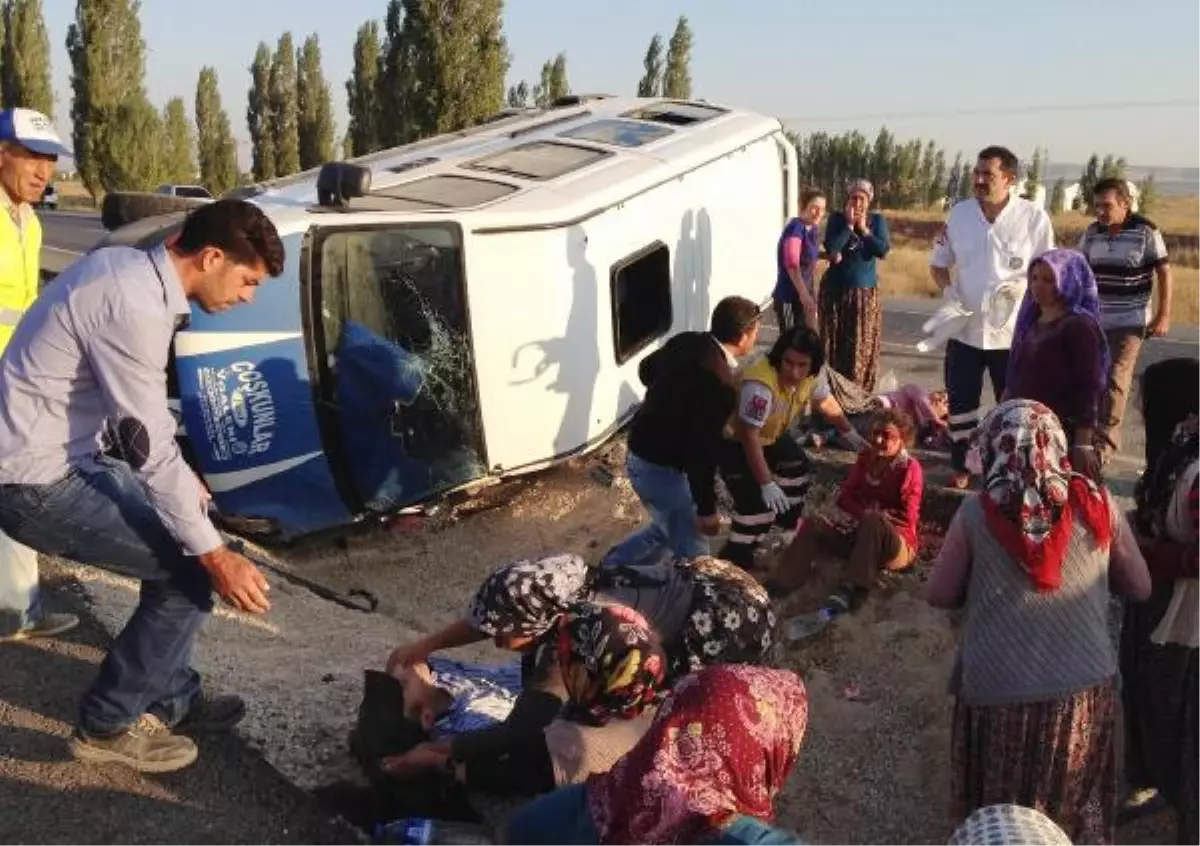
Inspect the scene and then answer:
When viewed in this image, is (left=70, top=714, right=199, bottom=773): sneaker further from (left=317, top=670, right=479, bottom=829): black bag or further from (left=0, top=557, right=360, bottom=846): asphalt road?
(left=317, top=670, right=479, bottom=829): black bag

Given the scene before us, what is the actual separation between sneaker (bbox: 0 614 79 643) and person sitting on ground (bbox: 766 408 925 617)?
3.34 m

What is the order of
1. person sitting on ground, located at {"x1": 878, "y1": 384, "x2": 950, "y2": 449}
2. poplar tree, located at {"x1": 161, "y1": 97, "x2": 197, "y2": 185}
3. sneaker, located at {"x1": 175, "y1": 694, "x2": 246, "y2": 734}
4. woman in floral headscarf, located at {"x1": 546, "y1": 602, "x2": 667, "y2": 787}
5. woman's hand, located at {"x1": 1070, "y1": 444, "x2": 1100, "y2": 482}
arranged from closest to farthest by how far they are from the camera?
woman in floral headscarf, located at {"x1": 546, "y1": 602, "x2": 667, "y2": 787}, sneaker, located at {"x1": 175, "y1": 694, "x2": 246, "y2": 734}, woman's hand, located at {"x1": 1070, "y1": 444, "x2": 1100, "y2": 482}, person sitting on ground, located at {"x1": 878, "y1": 384, "x2": 950, "y2": 449}, poplar tree, located at {"x1": 161, "y1": 97, "x2": 197, "y2": 185}

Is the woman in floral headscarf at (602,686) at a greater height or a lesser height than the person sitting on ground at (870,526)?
greater

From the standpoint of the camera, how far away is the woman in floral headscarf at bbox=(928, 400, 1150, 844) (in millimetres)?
3215

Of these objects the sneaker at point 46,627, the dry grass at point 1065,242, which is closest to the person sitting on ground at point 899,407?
the dry grass at point 1065,242

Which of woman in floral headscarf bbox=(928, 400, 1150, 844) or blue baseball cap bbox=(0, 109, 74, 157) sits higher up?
blue baseball cap bbox=(0, 109, 74, 157)

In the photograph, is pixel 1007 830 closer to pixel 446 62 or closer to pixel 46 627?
pixel 46 627

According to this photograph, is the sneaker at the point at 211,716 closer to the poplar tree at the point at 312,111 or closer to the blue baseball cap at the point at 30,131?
the blue baseball cap at the point at 30,131

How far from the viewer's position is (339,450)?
655 cm

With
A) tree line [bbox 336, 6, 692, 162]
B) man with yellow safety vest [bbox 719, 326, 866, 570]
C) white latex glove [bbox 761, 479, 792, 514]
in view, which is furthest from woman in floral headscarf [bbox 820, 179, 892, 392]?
tree line [bbox 336, 6, 692, 162]

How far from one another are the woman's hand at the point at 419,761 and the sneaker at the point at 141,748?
68 cm

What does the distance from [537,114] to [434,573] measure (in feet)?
15.4

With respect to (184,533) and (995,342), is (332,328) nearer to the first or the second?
(184,533)

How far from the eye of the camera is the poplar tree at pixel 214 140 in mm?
43875
